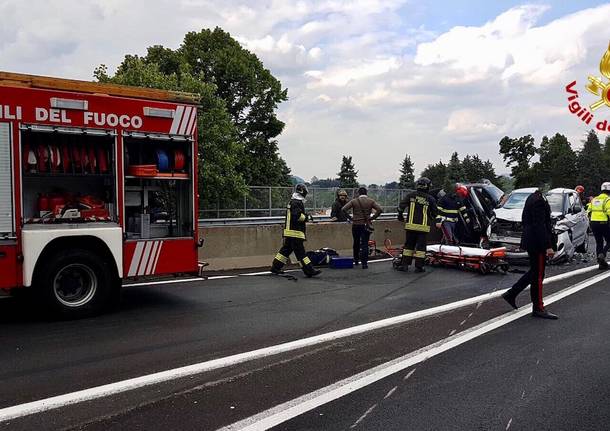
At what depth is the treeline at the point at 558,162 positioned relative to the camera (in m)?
61.9

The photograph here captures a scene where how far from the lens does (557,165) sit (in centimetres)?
6519

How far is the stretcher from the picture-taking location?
37.6ft

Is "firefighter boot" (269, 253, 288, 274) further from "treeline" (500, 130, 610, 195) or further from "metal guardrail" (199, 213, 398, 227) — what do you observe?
"treeline" (500, 130, 610, 195)

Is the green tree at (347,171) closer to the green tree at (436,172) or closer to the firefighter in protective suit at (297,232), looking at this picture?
the green tree at (436,172)

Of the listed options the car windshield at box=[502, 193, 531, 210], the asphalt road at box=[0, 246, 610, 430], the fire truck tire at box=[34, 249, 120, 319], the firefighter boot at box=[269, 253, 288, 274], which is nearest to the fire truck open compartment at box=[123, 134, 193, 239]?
the fire truck tire at box=[34, 249, 120, 319]

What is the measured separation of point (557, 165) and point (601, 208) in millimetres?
57111

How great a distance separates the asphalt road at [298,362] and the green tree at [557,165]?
52.4m

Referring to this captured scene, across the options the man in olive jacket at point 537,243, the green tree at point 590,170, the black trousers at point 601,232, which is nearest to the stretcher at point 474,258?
the black trousers at point 601,232

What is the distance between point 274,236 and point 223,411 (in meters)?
8.68

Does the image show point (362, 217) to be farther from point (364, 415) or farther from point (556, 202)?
point (364, 415)

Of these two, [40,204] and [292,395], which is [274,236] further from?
[292,395]

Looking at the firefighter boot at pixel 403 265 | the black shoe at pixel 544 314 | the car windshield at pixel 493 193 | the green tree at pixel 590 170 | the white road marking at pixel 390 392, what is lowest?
the white road marking at pixel 390 392

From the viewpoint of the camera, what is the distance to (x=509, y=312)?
306 inches

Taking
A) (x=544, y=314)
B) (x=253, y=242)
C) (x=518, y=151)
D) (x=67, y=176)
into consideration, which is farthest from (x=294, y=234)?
(x=518, y=151)
